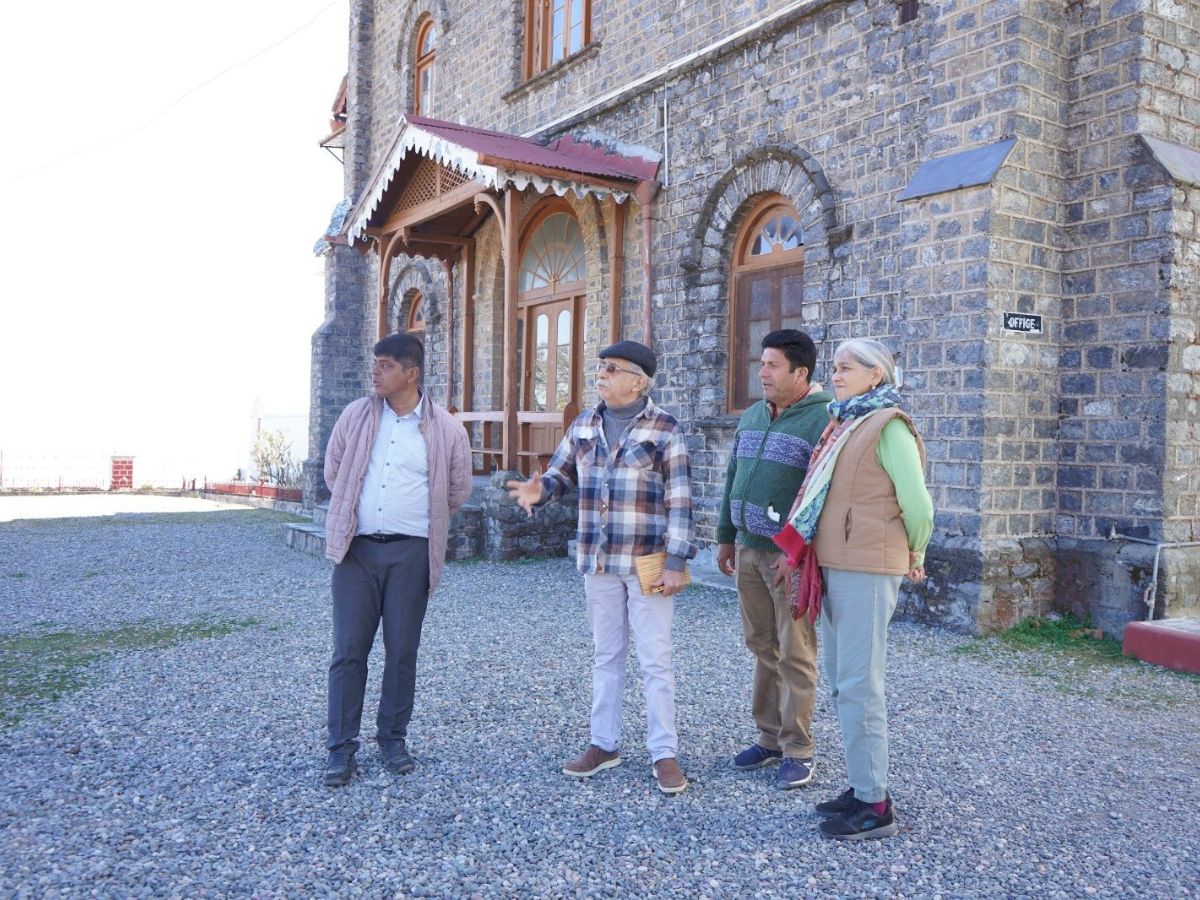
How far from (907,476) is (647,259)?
24.0 feet

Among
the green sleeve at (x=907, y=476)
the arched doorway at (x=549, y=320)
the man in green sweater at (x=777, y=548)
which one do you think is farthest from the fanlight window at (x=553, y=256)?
the green sleeve at (x=907, y=476)

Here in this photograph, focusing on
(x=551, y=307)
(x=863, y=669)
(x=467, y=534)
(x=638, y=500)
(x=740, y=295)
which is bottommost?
(x=467, y=534)

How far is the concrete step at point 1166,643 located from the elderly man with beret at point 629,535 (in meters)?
3.89

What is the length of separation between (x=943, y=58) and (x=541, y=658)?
5221mm

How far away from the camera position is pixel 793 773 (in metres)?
3.92

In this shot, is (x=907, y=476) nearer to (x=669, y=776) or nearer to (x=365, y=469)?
(x=669, y=776)

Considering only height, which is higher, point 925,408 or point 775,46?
point 775,46

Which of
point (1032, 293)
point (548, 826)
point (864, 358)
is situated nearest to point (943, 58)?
point (1032, 293)

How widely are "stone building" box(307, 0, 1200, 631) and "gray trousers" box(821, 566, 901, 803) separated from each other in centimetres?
367

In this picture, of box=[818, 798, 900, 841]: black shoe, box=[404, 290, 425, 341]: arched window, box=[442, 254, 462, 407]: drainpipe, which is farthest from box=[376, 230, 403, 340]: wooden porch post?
box=[818, 798, 900, 841]: black shoe

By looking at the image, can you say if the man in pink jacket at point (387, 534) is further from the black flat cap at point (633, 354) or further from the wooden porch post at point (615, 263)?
the wooden porch post at point (615, 263)

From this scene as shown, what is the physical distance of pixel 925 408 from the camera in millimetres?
7156

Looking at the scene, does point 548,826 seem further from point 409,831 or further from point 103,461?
point 103,461

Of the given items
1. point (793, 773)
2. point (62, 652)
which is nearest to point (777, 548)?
point (793, 773)
